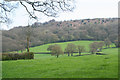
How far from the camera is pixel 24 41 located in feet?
233

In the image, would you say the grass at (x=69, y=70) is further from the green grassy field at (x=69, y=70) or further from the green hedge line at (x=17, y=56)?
the green hedge line at (x=17, y=56)

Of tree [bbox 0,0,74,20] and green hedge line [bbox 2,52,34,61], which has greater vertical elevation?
tree [bbox 0,0,74,20]

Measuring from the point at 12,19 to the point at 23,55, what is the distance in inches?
488

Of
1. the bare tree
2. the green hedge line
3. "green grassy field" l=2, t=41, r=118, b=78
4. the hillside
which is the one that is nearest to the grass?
"green grassy field" l=2, t=41, r=118, b=78

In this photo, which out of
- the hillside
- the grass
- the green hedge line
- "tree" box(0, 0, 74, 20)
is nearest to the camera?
the grass

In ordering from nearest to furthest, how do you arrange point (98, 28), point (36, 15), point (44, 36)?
point (36, 15) → point (44, 36) → point (98, 28)

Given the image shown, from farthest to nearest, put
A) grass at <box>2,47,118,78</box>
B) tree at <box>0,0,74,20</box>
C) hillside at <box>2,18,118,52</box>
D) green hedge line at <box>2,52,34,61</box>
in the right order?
hillside at <box>2,18,118,52</box>, green hedge line at <box>2,52,34,61</box>, tree at <box>0,0,74,20</box>, grass at <box>2,47,118,78</box>

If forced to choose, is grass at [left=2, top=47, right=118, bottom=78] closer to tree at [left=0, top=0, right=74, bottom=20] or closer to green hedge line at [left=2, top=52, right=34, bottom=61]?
tree at [left=0, top=0, right=74, bottom=20]

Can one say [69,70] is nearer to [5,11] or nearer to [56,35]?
[5,11]

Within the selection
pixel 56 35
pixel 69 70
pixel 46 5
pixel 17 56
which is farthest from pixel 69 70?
pixel 56 35

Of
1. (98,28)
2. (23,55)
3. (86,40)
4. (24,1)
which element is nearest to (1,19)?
(24,1)

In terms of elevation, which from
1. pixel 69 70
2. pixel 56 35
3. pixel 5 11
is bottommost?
pixel 69 70

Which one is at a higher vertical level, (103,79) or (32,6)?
(32,6)

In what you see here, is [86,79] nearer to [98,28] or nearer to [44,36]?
[44,36]
